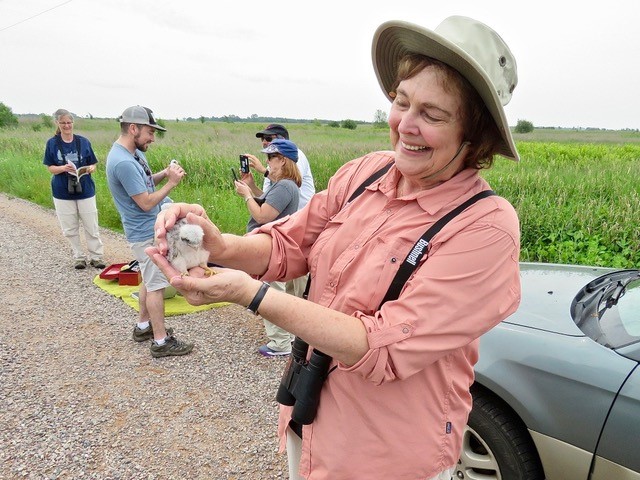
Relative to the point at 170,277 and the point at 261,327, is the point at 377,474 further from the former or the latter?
the point at 261,327

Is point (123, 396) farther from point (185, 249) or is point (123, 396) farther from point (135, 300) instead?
point (185, 249)

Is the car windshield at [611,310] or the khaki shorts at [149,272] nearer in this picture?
the car windshield at [611,310]

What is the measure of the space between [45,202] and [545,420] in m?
12.3

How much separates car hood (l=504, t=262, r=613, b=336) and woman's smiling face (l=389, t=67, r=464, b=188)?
5.02ft

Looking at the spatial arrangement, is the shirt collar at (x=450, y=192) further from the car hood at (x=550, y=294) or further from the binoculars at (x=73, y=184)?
the binoculars at (x=73, y=184)

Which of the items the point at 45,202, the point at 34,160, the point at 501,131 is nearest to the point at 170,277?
the point at 501,131

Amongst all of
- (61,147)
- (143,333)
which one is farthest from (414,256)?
(61,147)

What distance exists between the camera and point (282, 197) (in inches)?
159


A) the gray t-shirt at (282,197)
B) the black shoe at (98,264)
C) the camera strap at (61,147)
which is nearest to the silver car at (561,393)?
the gray t-shirt at (282,197)

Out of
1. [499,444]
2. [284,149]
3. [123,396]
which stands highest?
[284,149]

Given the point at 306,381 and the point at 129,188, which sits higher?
→ the point at 129,188

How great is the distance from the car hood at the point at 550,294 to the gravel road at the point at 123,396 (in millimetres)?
1835

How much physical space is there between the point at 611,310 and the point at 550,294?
41 cm

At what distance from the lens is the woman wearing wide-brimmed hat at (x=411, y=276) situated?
3.70ft
